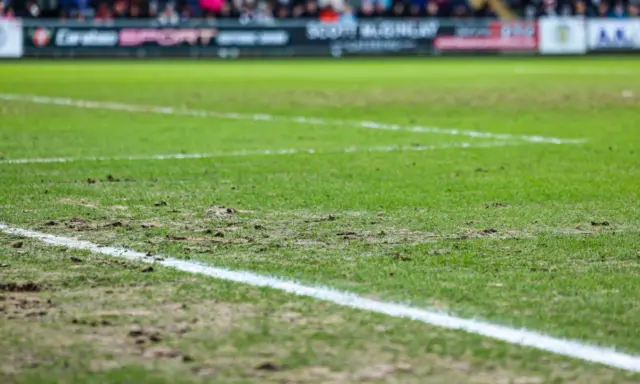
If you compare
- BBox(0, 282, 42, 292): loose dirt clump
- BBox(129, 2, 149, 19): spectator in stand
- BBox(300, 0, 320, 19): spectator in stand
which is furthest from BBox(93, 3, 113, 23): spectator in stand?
BBox(0, 282, 42, 292): loose dirt clump

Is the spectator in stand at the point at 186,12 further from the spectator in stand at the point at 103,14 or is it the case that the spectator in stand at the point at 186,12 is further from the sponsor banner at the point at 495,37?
the sponsor banner at the point at 495,37

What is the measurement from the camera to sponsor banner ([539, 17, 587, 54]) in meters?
43.3

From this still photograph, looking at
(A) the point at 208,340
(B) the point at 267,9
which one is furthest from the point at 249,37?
(A) the point at 208,340

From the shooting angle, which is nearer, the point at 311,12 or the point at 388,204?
the point at 388,204

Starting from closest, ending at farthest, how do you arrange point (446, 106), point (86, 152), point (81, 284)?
point (81, 284)
point (86, 152)
point (446, 106)

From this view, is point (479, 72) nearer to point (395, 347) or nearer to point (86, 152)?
point (86, 152)

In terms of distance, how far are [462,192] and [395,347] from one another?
475cm

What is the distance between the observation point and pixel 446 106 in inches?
742

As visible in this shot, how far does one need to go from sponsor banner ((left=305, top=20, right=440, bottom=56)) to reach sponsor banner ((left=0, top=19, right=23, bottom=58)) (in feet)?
31.4

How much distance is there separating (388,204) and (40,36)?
32866 mm

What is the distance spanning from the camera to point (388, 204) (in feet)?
27.8

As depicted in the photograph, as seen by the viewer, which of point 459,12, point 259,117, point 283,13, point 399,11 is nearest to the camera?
point 259,117

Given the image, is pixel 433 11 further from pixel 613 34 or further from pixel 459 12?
pixel 613 34

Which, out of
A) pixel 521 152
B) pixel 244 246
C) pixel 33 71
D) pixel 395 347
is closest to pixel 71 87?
pixel 33 71
